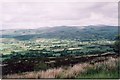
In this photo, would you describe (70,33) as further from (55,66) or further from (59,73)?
(59,73)

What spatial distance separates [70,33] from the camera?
948cm

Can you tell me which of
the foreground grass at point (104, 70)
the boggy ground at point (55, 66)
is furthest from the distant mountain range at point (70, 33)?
the foreground grass at point (104, 70)

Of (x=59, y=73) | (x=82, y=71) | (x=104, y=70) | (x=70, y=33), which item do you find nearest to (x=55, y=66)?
(x=59, y=73)

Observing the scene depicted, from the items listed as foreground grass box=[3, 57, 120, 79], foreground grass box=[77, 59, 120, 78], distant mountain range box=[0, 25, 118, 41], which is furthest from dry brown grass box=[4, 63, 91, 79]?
distant mountain range box=[0, 25, 118, 41]

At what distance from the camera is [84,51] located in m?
9.38

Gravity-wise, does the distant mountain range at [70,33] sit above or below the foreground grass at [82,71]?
above

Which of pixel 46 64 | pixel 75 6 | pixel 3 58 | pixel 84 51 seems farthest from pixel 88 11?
pixel 3 58

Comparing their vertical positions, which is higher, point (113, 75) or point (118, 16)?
point (118, 16)

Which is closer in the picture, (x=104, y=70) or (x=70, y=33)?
(x=104, y=70)

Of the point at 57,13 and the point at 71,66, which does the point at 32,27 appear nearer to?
the point at 57,13

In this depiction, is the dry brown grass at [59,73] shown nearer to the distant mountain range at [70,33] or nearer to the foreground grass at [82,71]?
the foreground grass at [82,71]

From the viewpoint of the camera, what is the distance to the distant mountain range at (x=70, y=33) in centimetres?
933

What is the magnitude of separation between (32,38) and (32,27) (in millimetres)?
267

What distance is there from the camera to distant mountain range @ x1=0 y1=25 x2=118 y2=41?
9328mm
